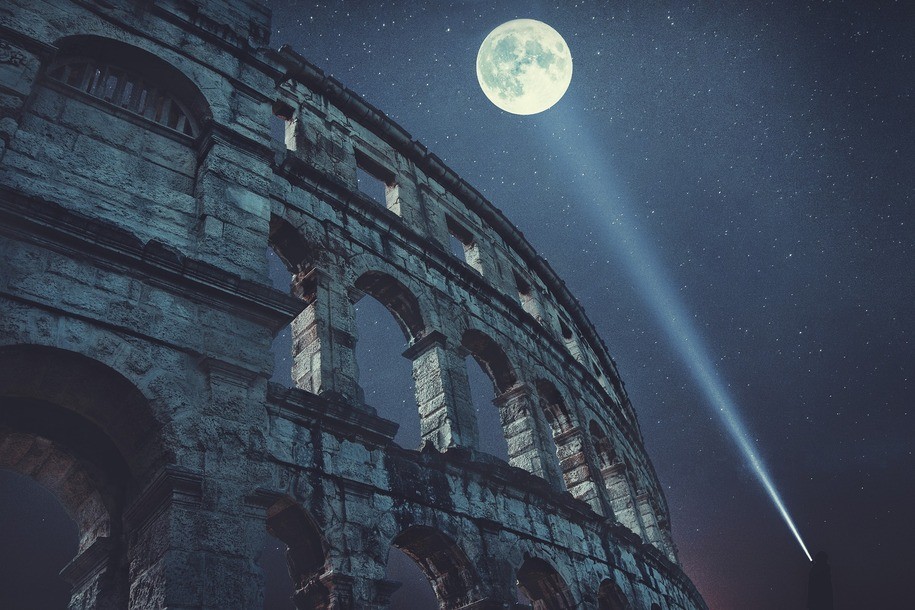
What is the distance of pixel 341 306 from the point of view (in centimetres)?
745

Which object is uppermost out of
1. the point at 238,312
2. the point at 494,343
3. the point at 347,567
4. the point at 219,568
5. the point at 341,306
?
the point at 494,343

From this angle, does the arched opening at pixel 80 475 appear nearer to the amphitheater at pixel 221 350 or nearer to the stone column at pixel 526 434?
the amphitheater at pixel 221 350

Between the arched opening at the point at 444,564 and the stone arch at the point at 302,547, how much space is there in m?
1.20

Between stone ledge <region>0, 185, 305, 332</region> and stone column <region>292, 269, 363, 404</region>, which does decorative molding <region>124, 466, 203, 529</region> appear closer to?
stone ledge <region>0, 185, 305, 332</region>

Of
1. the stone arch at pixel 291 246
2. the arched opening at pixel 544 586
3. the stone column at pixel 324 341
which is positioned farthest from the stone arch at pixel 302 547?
the arched opening at pixel 544 586

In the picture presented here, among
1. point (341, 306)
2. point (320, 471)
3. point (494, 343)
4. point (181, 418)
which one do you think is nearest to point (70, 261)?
point (181, 418)

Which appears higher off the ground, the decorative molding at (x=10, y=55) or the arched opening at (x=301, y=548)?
the decorative molding at (x=10, y=55)

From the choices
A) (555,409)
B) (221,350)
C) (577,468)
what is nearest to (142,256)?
(221,350)

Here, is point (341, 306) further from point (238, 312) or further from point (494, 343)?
point (494, 343)

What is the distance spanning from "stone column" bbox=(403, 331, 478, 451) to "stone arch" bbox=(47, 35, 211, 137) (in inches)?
161

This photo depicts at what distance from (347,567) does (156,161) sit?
4066mm

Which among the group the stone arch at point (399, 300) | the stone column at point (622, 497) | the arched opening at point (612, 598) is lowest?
the arched opening at point (612, 598)

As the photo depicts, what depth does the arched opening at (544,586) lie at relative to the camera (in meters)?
7.91

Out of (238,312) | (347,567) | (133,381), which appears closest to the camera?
(133,381)
